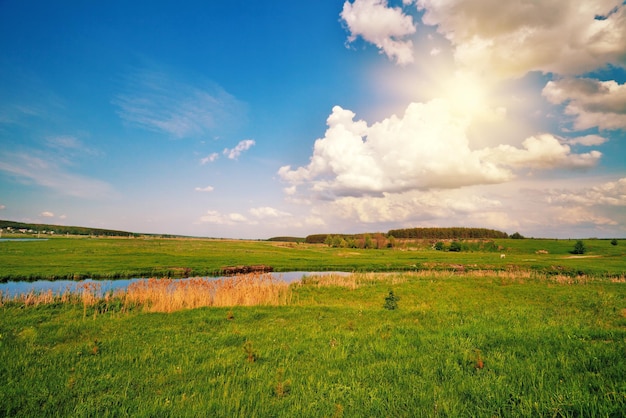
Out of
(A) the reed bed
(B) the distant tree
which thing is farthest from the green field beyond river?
(B) the distant tree

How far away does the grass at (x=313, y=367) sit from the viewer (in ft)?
18.6

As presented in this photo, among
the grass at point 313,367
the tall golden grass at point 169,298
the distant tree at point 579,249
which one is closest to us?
the grass at point 313,367

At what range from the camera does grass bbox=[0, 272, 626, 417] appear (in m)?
5.68

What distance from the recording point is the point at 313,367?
7.96 m

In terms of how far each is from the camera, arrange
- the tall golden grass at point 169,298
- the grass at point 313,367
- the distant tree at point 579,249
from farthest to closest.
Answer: the distant tree at point 579,249 → the tall golden grass at point 169,298 → the grass at point 313,367

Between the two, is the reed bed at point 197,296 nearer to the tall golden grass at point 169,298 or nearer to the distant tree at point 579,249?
the tall golden grass at point 169,298

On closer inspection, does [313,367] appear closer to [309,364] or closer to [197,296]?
[309,364]

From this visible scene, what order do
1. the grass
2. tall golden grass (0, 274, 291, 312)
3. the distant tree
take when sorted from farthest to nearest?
the distant tree, tall golden grass (0, 274, 291, 312), the grass

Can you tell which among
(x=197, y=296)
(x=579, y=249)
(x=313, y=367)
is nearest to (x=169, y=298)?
(x=197, y=296)

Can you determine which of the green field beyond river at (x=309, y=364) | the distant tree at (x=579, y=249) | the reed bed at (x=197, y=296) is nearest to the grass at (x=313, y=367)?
the green field beyond river at (x=309, y=364)

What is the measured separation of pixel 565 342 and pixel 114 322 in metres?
17.4

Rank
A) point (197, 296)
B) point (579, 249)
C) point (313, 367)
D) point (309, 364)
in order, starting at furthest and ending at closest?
point (579, 249) → point (197, 296) → point (309, 364) → point (313, 367)

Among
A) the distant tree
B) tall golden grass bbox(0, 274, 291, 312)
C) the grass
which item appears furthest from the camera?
the distant tree

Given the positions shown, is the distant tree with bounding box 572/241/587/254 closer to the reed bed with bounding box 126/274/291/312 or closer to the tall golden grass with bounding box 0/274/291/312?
the reed bed with bounding box 126/274/291/312
